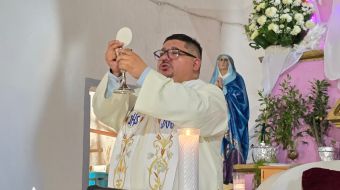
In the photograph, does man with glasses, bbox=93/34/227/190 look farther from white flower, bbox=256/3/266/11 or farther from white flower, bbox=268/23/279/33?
white flower, bbox=256/3/266/11

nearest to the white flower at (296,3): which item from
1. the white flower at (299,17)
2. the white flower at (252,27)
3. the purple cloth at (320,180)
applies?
the white flower at (299,17)

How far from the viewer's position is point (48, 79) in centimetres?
508

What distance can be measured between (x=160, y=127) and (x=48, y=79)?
241cm

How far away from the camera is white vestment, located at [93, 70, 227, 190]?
2.54 meters

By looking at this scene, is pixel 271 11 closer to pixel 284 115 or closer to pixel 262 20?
pixel 262 20

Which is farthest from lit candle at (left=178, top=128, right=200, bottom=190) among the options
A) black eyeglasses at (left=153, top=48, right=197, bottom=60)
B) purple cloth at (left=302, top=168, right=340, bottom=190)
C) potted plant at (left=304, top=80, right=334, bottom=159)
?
potted plant at (left=304, top=80, right=334, bottom=159)

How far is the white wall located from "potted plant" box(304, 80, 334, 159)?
2225 mm

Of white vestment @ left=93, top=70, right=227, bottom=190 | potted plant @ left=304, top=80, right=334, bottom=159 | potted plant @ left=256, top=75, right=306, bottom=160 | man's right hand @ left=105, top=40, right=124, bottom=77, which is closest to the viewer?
white vestment @ left=93, top=70, right=227, bottom=190

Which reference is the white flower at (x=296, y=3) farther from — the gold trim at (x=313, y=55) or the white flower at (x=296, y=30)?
the gold trim at (x=313, y=55)

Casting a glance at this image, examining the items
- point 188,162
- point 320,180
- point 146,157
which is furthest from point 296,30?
point 188,162

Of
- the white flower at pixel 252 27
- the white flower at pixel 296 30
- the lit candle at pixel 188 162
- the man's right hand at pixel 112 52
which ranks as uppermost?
the white flower at pixel 252 27

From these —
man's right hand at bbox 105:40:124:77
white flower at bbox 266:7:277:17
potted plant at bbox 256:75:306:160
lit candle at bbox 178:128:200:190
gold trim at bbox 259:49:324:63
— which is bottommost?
Result: lit candle at bbox 178:128:200:190

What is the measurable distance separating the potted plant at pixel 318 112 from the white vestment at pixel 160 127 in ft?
4.53

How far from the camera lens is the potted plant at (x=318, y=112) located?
404 centimetres
